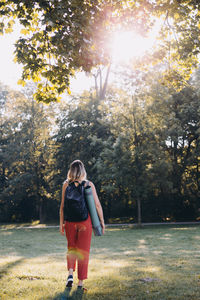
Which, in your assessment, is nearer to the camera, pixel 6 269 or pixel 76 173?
pixel 76 173

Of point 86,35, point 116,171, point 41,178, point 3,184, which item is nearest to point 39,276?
point 86,35

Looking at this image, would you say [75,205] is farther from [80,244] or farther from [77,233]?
[80,244]

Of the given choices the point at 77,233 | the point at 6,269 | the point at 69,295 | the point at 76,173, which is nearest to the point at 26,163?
the point at 6,269

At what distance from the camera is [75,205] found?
515 cm

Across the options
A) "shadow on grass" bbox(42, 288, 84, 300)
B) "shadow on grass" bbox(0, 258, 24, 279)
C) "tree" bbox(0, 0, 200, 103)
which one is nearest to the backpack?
"shadow on grass" bbox(42, 288, 84, 300)

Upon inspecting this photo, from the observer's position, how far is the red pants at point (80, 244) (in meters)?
5.12

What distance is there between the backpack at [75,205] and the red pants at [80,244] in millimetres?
104

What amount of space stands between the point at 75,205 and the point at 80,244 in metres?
0.66

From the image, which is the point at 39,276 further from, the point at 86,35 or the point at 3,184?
the point at 3,184

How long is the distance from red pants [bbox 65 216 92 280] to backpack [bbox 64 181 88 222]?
0.10 meters

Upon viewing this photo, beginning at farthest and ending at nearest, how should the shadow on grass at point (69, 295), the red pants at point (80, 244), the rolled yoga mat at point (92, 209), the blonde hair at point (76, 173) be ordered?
the blonde hair at point (76, 173) < the rolled yoga mat at point (92, 209) < the red pants at point (80, 244) < the shadow on grass at point (69, 295)

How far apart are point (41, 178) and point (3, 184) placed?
5.11 metres

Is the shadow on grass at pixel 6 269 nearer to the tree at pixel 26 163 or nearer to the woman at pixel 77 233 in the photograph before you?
the woman at pixel 77 233

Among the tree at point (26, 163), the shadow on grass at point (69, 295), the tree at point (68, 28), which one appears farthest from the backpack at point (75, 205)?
the tree at point (26, 163)
